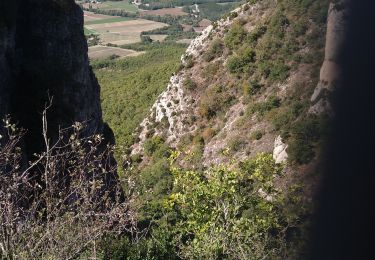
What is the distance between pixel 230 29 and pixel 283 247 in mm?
24445

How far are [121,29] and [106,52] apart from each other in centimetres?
2288

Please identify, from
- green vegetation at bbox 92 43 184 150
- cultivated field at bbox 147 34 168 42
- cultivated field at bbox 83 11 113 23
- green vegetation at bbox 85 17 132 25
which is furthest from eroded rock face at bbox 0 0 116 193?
cultivated field at bbox 83 11 113 23

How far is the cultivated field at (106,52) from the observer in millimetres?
84938

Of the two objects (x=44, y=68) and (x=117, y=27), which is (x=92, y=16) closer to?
(x=117, y=27)

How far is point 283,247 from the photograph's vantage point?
10.8 m

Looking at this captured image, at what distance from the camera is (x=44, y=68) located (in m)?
19.0

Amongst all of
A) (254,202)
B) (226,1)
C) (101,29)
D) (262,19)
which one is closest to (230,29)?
(262,19)

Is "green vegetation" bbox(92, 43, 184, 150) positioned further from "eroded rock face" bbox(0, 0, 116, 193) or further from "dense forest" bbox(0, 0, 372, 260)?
"eroded rock face" bbox(0, 0, 116, 193)

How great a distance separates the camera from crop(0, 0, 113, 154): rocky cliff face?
1705 centimetres

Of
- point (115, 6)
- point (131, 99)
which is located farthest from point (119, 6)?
point (131, 99)

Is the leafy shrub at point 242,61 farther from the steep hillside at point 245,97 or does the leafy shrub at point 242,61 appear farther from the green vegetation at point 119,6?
the green vegetation at point 119,6

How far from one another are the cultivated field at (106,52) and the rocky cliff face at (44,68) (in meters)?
64.0

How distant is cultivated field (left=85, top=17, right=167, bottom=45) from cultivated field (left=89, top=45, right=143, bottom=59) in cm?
551

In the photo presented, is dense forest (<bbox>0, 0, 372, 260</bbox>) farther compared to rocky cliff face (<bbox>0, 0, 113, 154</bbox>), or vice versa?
rocky cliff face (<bbox>0, 0, 113, 154</bbox>)
